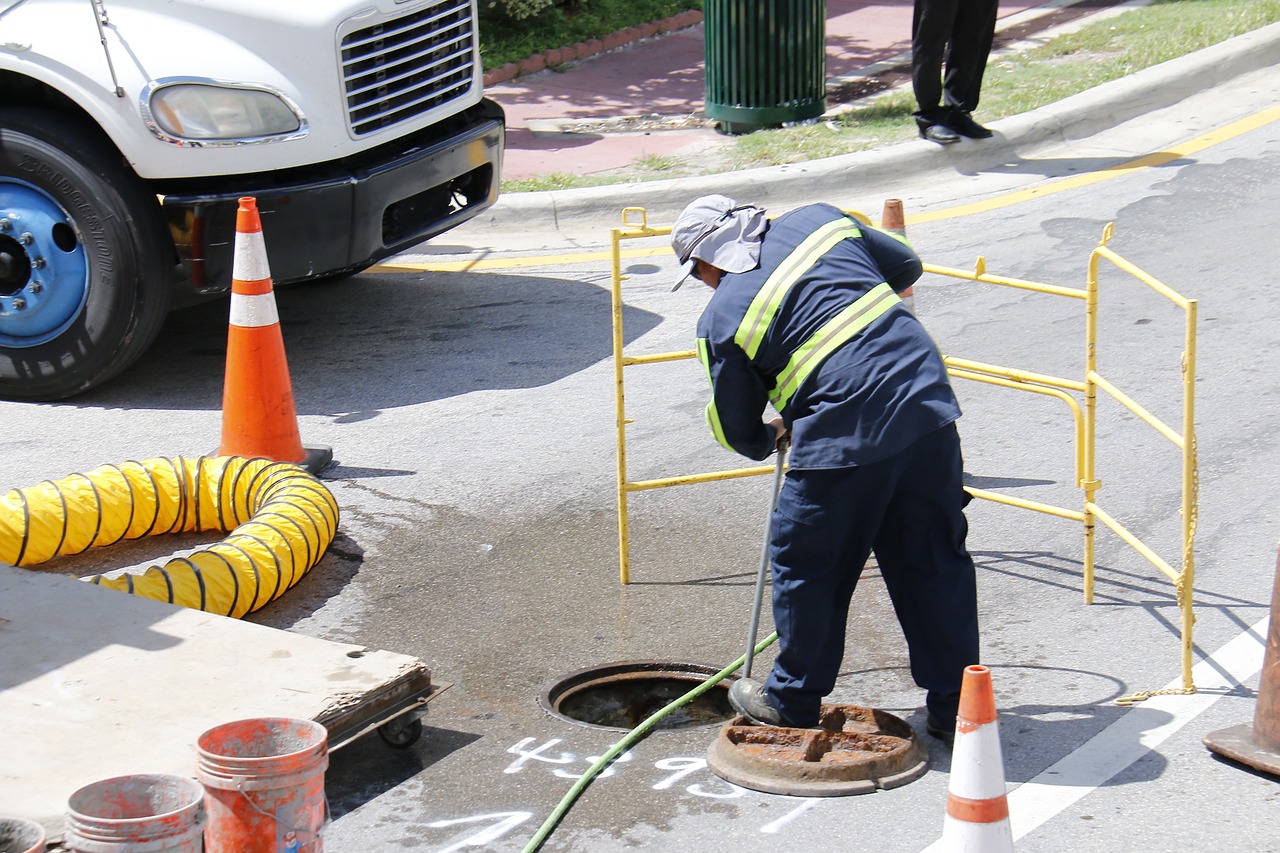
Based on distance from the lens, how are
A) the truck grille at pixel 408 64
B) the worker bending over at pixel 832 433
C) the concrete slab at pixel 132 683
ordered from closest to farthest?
the concrete slab at pixel 132 683 < the worker bending over at pixel 832 433 < the truck grille at pixel 408 64

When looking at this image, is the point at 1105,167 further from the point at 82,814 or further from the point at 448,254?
the point at 82,814

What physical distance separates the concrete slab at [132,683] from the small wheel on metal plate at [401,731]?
64mm

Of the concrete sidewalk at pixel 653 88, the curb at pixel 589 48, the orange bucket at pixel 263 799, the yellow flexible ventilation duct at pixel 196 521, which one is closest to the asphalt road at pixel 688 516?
the yellow flexible ventilation duct at pixel 196 521

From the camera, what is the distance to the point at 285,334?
8188 millimetres

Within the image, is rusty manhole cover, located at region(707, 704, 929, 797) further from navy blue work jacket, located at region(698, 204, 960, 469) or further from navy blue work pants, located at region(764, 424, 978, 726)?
navy blue work jacket, located at region(698, 204, 960, 469)

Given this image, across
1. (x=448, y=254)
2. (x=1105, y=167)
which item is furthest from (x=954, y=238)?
(x=448, y=254)

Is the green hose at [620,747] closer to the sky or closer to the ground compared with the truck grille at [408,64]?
closer to the ground

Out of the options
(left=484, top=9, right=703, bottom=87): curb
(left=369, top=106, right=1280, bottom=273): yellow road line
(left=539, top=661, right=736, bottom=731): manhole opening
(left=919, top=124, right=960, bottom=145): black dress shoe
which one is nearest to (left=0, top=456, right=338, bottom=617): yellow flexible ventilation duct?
(left=539, top=661, right=736, bottom=731): manhole opening

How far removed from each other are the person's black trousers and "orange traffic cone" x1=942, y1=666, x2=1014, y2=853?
7386mm

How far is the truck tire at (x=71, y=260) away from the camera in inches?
273

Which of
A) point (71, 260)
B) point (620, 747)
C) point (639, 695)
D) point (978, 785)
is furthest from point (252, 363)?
point (978, 785)

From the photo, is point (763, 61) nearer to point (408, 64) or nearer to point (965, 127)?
point (965, 127)

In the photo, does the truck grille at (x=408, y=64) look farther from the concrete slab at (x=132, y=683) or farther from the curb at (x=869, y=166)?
the concrete slab at (x=132, y=683)

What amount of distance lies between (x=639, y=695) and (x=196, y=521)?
1.91 m
